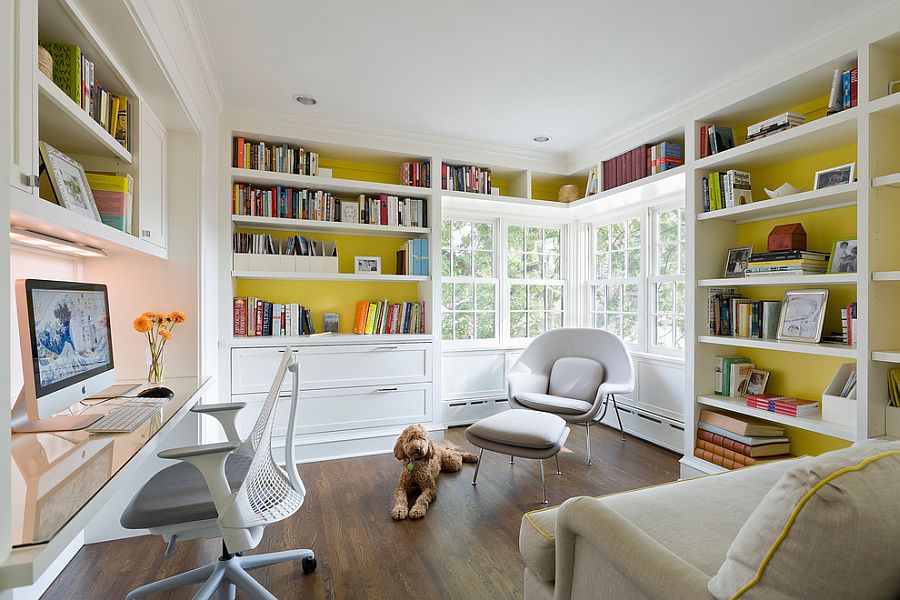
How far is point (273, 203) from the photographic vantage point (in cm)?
346

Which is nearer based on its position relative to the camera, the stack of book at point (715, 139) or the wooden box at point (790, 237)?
the wooden box at point (790, 237)

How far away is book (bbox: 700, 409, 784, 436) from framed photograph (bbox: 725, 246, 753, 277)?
0.94 meters

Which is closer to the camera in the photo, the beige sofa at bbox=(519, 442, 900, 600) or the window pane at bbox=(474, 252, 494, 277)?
the beige sofa at bbox=(519, 442, 900, 600)

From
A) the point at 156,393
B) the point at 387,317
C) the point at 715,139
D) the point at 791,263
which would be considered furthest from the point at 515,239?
the point at 156,393

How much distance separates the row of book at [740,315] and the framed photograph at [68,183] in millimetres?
3418

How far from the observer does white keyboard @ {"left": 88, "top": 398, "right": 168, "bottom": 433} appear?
1508mm

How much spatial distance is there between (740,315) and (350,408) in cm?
282

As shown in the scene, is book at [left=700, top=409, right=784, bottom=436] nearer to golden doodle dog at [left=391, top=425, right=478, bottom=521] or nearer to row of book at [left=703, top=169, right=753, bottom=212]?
row of book at [left=703, top=169, right=753, bottom=212]

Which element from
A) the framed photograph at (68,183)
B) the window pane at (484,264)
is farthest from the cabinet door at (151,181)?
the window pane at (484,264)

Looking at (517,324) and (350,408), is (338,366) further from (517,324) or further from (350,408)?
(517,324)


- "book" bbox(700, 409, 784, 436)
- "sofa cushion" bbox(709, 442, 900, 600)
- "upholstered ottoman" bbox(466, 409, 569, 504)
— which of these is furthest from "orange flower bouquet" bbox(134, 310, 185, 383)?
"book" bbox(700, 409, 784, 436)

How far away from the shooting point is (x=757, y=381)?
2.98m

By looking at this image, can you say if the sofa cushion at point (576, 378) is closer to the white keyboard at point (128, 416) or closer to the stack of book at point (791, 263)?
the stack of book at point (791, 263)

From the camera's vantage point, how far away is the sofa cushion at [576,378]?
357 cm
